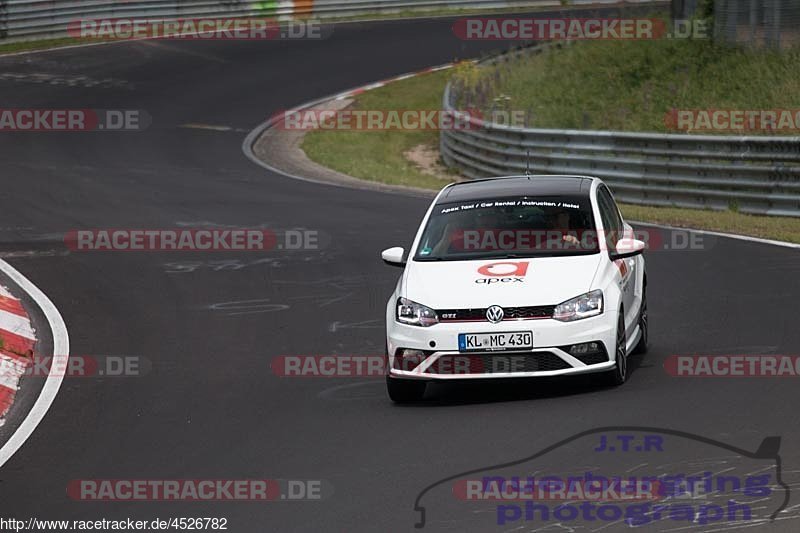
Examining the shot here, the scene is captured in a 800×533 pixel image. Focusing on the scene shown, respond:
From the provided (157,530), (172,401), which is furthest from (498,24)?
(157,530)

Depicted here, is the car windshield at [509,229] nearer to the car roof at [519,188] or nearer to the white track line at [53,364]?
the car roof at [519,188]

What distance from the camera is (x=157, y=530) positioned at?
24.1 feet

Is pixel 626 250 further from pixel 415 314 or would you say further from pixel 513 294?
pixel 415 314

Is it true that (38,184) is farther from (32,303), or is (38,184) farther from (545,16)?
(545,16)

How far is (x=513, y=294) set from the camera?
32.4 ft

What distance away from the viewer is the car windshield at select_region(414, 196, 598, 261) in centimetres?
1073

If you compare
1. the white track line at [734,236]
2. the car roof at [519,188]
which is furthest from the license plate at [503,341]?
the white track line at [734,236]

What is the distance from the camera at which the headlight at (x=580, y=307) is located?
9812mm

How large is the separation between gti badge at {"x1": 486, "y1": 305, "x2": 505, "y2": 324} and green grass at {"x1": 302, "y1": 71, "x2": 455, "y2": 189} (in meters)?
15.3

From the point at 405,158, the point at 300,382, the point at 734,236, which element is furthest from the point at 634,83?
the point at 300,382

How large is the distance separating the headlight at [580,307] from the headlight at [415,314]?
2.94ft

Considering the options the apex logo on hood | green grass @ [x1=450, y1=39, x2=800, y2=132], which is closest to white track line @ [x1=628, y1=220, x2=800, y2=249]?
green grass @ [x1=450, y1=39, x2=800, y2=132]

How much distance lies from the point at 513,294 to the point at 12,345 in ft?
15.8

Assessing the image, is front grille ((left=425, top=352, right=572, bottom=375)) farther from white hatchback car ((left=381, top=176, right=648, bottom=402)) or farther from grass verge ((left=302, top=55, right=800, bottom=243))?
grass verge ((left=302, top=55, right=800, bottom=243))
